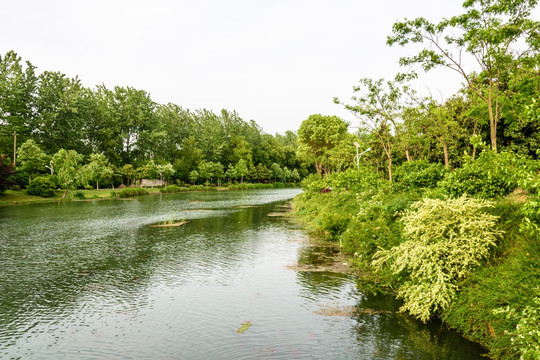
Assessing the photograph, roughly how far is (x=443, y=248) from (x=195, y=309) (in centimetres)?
678

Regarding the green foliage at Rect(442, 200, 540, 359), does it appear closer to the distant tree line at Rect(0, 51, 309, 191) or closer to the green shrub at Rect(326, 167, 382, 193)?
the green shrub at Rect(326, 167, 382, 193)

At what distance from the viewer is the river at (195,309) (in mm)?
7738

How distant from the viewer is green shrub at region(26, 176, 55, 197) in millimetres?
54219

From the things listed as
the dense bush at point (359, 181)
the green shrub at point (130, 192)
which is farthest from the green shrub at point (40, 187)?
the dense bush at point (359, 181)

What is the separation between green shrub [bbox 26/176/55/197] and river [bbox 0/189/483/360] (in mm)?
40715

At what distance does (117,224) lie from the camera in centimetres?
2825

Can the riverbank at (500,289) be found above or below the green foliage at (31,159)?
below

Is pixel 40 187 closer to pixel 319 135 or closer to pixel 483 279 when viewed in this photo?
pixel 319 135

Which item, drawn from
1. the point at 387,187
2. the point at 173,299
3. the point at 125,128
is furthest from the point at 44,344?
the point at 125,128

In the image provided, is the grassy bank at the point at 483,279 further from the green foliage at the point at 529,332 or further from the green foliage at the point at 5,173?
the green foliage at the point at 5,173

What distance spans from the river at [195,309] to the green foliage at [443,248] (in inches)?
31.8

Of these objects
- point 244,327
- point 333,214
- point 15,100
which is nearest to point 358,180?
point 333,214

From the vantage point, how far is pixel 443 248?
334 inches

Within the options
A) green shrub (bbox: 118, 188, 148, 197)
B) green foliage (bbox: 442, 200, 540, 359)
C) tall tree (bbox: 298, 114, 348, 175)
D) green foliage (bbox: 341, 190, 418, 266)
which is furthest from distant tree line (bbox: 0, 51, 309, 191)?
green foliage (bbox: 442, 200, 540, 359)
